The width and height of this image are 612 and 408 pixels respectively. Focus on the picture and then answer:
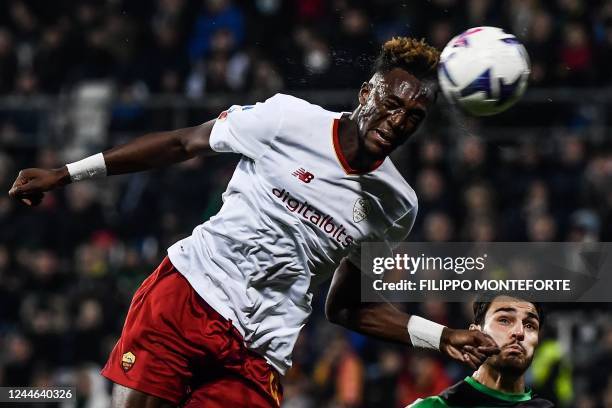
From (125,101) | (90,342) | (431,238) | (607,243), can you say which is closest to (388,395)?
(431,238)

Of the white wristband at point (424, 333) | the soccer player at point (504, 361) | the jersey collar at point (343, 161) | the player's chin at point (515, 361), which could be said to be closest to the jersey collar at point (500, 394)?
the soccer player at point (504, 361)

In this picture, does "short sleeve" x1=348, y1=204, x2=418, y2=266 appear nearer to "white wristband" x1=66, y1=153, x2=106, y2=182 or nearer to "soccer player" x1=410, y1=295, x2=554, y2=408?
"soccer player" x1=410, y1=295, x2=554, y2=408

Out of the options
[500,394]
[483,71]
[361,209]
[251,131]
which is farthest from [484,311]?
[251,131]

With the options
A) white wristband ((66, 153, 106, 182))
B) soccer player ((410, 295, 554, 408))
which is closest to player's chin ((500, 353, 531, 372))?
soccer player ((410, 295, 554, 408))

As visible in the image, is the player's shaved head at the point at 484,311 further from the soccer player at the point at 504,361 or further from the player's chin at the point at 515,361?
the player's chin at the point at 515,361

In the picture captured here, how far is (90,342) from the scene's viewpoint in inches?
414

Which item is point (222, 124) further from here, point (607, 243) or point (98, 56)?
point (98, 56)

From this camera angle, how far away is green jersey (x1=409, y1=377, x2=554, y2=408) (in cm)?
488

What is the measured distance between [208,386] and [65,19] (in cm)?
983

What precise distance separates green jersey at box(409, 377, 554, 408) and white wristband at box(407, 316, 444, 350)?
33 cm

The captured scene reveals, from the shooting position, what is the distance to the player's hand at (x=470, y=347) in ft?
14.2

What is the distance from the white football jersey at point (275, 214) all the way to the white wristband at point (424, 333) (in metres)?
0.46

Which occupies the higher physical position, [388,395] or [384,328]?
[388,395]

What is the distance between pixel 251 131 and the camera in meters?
4.62
